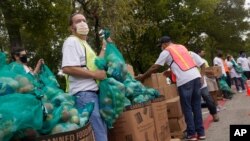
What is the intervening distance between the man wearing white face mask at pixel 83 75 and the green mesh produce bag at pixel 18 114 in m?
1.37

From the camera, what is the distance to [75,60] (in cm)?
452

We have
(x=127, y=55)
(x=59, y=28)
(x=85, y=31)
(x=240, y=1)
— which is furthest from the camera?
(x=240, y=1)

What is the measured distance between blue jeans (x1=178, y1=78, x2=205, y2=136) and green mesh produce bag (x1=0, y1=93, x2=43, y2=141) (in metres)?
4.59

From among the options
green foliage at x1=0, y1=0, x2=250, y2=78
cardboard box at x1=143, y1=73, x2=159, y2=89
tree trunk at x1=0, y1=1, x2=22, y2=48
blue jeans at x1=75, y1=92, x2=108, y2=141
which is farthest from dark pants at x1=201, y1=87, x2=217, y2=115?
green foliage at x1=0, y1=0, x2=250, y2=78

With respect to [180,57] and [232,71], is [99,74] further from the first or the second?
[232,71]

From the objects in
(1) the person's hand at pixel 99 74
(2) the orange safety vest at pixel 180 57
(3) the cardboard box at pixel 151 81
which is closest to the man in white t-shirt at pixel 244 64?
(2) the orange safety vest at pixel 180 57

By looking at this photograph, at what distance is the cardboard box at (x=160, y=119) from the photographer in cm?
609

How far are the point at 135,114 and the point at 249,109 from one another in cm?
702

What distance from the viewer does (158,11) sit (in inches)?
1379

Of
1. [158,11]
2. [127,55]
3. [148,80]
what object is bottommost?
[148,80]

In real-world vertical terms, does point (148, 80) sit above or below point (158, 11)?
below

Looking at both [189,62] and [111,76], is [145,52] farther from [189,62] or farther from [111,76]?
[111,76]

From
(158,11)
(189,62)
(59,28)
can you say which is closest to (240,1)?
(158,11)

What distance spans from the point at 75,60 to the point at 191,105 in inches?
144
